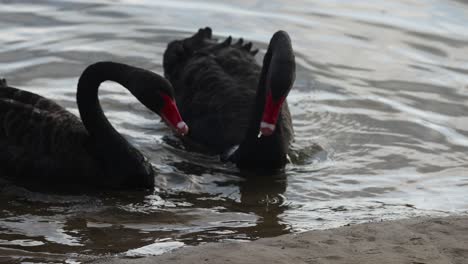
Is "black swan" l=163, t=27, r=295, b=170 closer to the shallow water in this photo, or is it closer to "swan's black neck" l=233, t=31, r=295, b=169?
"swan's black neck" l=233, t=31, r=295, b=169

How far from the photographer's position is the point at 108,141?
6559 millimetres

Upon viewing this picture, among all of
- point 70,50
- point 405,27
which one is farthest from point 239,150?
point 405,27

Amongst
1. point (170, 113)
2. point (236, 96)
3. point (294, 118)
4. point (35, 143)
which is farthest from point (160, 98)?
point (294, 118)

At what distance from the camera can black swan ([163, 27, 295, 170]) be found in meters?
6.55

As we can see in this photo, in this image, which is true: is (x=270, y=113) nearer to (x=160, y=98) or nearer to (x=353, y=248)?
(x=160, y=98)

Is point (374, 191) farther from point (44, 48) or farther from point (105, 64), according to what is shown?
point (44, 48)

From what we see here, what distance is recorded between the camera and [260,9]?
11000 millimetres

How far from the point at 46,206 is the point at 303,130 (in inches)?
97.9

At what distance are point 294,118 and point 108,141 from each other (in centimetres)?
208

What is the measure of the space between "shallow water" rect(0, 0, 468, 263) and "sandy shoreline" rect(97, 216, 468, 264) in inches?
27.8

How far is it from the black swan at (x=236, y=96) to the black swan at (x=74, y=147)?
2.71 feet

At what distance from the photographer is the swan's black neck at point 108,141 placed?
21.3ft

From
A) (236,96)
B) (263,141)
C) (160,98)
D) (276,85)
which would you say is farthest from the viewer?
(236,96)

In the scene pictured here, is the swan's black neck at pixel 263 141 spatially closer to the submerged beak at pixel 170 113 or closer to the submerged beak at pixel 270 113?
the submerged beak at pixel 270 113
